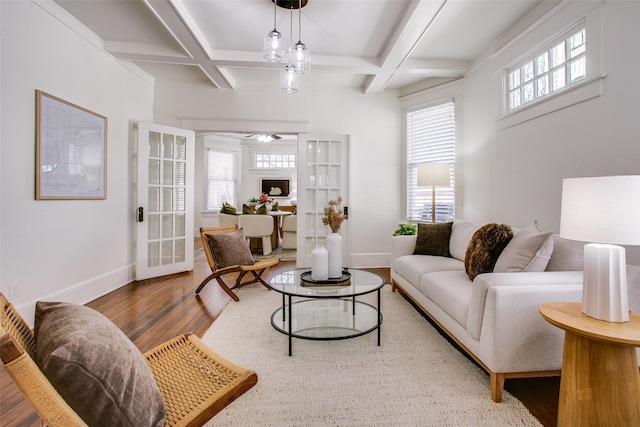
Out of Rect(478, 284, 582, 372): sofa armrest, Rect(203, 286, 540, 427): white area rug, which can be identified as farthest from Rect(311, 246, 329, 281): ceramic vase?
Rect(478, 284, 582, 372): sofa armrest

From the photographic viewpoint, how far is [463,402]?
1.62 metres

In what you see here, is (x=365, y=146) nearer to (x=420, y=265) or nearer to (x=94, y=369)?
(x=420, y=265)

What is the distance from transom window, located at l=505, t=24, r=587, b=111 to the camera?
2.50m

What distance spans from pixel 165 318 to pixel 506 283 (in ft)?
8.85

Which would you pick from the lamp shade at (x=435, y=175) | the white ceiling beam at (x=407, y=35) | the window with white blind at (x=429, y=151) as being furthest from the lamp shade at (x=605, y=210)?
the window with white blind at (x=429, y=151)

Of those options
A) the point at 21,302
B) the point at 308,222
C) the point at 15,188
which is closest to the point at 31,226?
the point at 15,188

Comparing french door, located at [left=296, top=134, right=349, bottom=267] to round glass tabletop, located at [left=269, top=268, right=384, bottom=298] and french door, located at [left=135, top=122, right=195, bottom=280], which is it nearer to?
french door, located at [left=135, top=122, right=195, bottom=280]

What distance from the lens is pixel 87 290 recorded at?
125 inches

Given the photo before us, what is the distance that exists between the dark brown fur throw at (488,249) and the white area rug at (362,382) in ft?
1.98

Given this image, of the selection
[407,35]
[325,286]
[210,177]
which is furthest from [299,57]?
[210,177]

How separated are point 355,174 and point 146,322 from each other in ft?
11.0

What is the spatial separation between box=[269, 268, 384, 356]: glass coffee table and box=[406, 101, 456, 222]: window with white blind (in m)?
2.26

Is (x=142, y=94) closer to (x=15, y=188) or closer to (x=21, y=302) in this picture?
(x=15, y=188)

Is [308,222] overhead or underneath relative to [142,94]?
underneath
